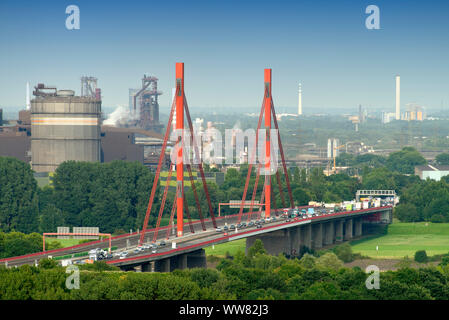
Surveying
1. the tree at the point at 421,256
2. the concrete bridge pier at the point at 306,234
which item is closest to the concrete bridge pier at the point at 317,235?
the concrete bridge pier at the point at 306,234

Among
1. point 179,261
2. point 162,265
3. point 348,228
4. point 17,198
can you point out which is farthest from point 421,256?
point 17,198

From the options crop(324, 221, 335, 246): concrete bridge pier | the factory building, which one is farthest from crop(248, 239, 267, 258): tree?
the factory building

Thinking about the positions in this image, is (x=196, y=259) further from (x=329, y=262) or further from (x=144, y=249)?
(x=329, y=262)

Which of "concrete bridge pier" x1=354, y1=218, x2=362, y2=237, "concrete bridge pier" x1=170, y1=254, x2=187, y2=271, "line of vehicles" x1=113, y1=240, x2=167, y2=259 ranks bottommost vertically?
"concrete bridge pier" x1=354, y1=218, x2=362, y2=237

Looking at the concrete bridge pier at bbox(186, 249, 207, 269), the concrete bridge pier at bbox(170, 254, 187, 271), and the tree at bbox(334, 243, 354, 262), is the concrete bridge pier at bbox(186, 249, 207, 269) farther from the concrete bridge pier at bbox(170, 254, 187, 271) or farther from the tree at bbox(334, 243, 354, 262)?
the tree at bbox(334, 243, 354, 262)
